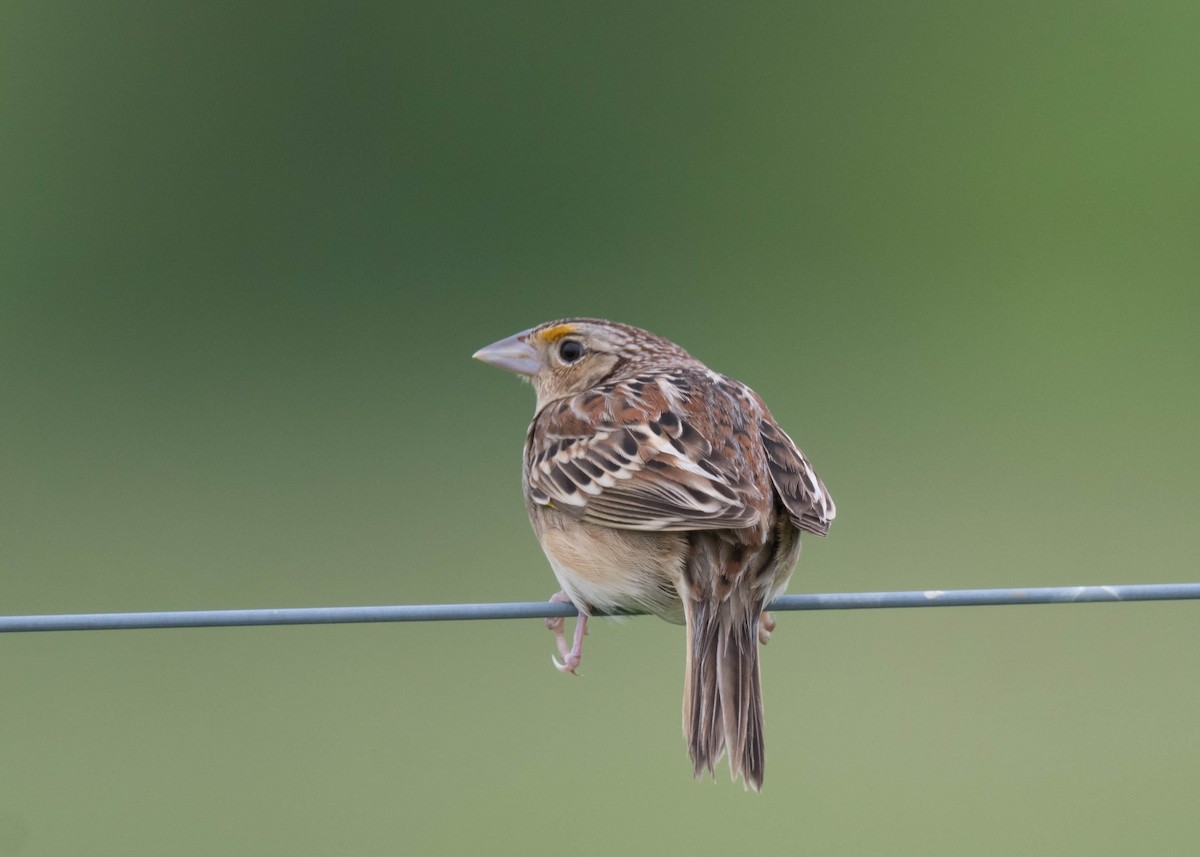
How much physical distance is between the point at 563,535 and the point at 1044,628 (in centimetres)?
432

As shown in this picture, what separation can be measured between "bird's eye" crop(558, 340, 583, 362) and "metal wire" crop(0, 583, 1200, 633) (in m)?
1.91

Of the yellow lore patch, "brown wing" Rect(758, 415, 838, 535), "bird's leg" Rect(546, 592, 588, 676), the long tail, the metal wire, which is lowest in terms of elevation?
the long tail

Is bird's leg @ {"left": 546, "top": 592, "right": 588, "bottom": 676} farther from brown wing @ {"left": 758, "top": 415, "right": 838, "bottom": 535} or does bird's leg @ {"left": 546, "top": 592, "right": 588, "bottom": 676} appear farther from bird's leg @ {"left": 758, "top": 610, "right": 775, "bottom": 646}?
brown wing @ {"left": 758, "top": 415, "right": 838, "bottom": 535}

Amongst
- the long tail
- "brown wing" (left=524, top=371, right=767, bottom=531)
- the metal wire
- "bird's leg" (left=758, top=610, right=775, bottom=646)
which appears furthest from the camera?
"bird's leg" (left=758, top=610, right=775, bottom=646)

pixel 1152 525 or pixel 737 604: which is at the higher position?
pixel 1152 525

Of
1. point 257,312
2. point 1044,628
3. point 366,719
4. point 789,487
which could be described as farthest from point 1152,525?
point 257,312

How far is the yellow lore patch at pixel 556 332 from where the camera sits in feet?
19.1

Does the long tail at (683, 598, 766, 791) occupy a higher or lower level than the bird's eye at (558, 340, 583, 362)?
lower

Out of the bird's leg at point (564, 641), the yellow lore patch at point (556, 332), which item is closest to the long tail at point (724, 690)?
the bird's leg at point (564, 641)

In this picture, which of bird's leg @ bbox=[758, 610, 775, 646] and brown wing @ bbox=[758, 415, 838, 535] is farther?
bird's leg @ bbox=[758, 610, 775, 646]

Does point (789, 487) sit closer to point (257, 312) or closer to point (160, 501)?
point (160, 501)

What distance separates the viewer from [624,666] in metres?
8.13

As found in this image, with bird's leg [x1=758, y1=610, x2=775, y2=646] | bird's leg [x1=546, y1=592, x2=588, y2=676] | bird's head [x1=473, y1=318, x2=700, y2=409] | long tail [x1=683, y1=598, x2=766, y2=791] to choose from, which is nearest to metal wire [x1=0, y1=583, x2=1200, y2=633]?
→ long tail [x1=683, y1=598, x2=766, y2=791]

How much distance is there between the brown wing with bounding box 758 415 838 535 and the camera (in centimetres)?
447
